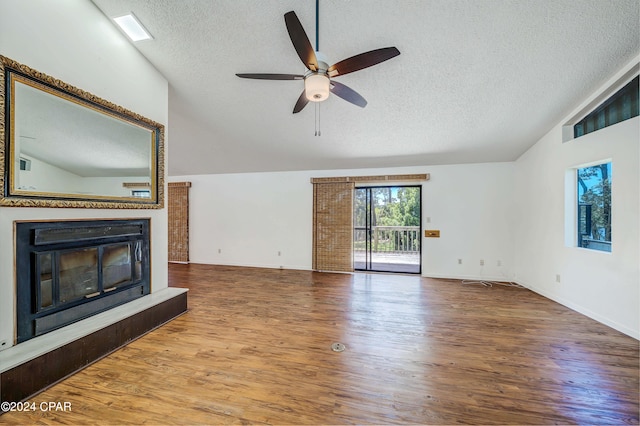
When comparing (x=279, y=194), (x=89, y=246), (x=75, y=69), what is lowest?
(x=89, y=246)

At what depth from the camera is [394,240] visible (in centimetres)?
590

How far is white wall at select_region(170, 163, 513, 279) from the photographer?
4.66 meters

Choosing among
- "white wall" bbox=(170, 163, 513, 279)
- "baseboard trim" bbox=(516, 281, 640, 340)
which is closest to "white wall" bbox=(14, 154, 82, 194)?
"white wall" bbox=(170, 163, 513, 279)

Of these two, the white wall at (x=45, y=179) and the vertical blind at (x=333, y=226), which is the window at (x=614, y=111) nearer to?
the vertical blind at (x=333, y=226)

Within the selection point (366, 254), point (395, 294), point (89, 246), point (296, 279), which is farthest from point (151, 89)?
point (366, 254)

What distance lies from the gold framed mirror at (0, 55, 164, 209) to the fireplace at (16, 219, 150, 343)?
0.24m

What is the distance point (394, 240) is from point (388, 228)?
36 cm

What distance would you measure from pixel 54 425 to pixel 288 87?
11.3 ft

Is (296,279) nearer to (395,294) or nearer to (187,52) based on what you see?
(395,294)

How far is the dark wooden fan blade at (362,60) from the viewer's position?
1.67 metres

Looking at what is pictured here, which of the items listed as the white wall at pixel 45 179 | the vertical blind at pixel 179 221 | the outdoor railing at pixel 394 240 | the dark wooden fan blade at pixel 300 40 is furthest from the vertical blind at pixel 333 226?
the white wall at pixel 45 179

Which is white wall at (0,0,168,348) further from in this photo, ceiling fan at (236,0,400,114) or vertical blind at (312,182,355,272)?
vertical blind at (312,182,355,272)

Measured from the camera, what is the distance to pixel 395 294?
3.85m

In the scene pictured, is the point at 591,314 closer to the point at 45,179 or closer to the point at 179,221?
the point at 45,179
